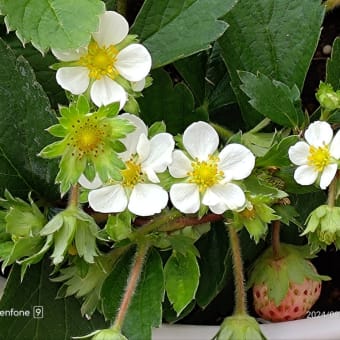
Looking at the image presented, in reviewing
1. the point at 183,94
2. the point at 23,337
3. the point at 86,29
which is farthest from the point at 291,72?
the point at 23,337

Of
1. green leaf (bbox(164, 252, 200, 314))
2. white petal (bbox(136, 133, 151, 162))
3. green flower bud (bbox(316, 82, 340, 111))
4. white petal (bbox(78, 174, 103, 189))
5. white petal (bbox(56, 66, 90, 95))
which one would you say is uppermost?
white petal (bbox(56, 66, 90, 95))

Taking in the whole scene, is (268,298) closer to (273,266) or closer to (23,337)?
(273,266)

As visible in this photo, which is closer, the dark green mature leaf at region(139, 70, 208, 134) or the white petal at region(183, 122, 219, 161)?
the white petal at region(183, 122, 219, 161)

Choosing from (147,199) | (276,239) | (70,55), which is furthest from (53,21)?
(276,239)

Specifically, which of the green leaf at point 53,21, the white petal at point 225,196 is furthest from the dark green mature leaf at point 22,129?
the white petal at point 225,196

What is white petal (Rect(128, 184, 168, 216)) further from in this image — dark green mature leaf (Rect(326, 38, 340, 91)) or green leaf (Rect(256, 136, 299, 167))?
dark green mature leaf (Rect(326, 38, 340, 91))

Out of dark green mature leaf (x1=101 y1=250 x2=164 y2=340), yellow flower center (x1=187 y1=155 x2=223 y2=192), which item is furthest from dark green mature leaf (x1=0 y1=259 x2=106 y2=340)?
yellow flower center (x1=187 y1=155 x2=223 y2=192)

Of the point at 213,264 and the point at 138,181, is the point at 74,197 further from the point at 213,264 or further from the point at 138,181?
the point at 213,264
